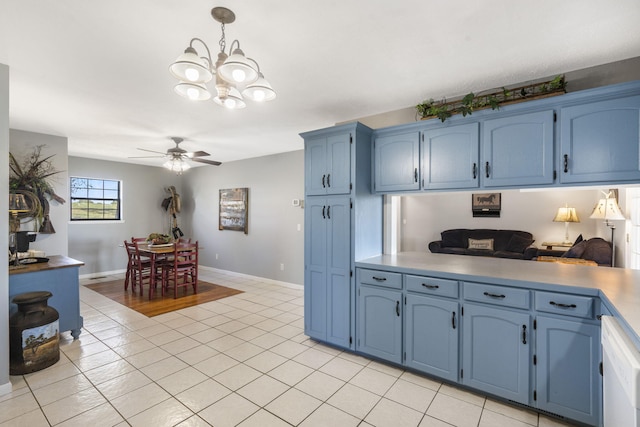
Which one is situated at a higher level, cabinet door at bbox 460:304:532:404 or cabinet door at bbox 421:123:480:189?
cabinet door at bbox 421:123:480:189

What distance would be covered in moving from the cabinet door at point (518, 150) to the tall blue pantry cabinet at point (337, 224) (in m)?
1.07

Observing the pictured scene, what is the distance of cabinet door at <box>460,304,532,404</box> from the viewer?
2.06 m

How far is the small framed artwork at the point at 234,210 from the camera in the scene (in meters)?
6.21

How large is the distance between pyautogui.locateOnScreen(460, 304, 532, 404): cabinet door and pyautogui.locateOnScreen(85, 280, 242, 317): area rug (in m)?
3.76

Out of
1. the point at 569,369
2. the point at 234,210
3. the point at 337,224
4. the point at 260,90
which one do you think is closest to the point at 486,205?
the point at 337,224

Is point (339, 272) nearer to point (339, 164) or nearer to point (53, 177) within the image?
point (339, 164)

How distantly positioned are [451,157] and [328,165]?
1141mm

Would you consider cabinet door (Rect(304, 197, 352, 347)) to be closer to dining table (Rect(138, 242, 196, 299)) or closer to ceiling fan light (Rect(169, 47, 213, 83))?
ceiling fan light (Rect(169, 47, 213, 83))

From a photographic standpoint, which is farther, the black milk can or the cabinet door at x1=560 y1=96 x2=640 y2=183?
the black milk can

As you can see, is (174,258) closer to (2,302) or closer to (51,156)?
(51,156)

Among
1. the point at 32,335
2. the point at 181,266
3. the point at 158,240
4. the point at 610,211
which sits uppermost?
the point at 610,211

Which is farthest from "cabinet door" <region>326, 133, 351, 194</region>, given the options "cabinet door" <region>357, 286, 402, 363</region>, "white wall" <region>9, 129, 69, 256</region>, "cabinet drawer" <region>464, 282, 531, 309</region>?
"white wall" <region>9, 129, 69, 256</region>

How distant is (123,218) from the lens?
6602mm

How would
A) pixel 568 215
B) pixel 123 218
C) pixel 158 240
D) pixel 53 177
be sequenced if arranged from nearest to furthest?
pixel 53 177 < pixel 568 215 < pixel 158 240 < pixel 123 218
